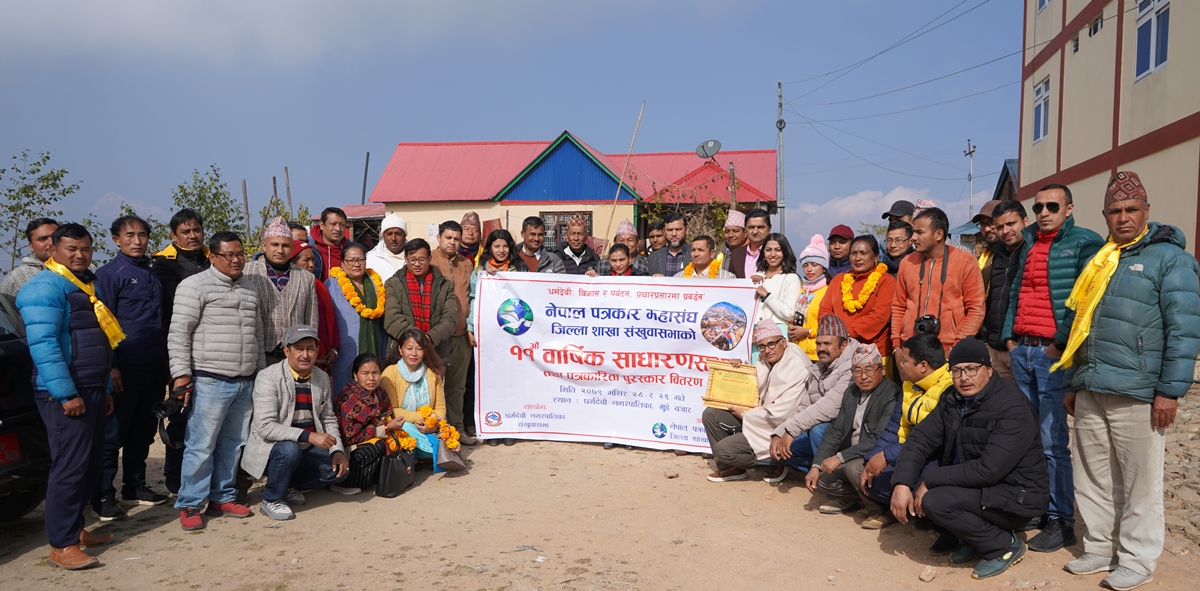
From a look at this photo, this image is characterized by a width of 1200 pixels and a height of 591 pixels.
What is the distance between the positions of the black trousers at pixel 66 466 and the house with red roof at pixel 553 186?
19838 millimetres

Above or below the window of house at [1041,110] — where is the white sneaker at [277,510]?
below

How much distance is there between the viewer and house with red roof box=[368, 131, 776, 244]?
24.2m

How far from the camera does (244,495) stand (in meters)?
5.32

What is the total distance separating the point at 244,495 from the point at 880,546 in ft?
14.2

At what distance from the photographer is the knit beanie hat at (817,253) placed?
6328 millimetres

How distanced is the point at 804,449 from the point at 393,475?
3.06 meters

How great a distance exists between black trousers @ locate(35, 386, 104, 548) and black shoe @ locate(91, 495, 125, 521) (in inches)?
29.4

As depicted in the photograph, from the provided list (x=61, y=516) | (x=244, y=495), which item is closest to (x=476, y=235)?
(x=244, y=495)

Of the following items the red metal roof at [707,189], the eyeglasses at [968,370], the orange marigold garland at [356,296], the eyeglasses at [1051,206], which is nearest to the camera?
the eyeglasses at [968,370]

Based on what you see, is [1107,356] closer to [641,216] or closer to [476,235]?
[476,235]

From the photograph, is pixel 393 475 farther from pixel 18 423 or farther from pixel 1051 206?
pixel 1051 206

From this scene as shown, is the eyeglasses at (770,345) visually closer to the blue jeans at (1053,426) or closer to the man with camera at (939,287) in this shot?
the man with camera at (939,287)

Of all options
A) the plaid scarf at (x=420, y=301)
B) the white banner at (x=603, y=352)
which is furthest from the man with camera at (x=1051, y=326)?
the plaid scarf at (x=420, y=301)

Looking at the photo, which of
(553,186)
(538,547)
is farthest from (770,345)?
(553,186)
